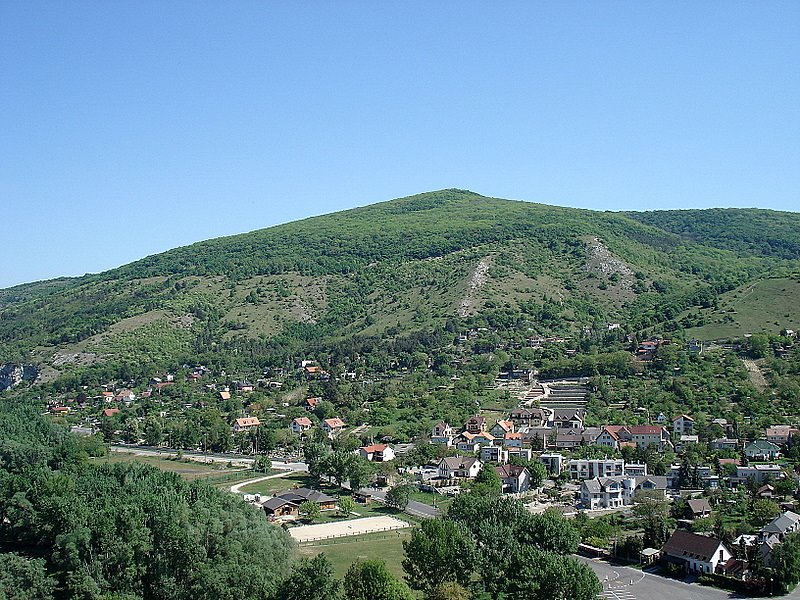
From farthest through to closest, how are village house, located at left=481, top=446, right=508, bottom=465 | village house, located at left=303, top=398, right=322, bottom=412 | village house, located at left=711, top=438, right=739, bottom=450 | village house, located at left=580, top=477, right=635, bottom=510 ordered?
village house, located at left=303, top=398, right=322, bottom=412, village house, located at left=481, top=446, right=508, bottom=465, village house, located at left=711, top=438, right=739, bottom=450, village house, located at left=580, top=477, right=635, bottom=510

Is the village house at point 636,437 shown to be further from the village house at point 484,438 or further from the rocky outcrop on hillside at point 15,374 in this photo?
the rocky outcrop on hillside at point 15,374

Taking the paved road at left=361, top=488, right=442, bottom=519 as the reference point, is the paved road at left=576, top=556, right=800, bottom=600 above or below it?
below

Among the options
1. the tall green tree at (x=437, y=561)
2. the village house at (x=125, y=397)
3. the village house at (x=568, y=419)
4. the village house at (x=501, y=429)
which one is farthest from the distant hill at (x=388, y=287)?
the tall green tree at (x=437, y=561)

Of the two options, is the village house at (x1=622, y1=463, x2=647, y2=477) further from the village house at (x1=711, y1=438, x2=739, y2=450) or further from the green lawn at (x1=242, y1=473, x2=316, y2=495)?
the green lawn at (x1=242, y1=473, x2=316, y2=495)

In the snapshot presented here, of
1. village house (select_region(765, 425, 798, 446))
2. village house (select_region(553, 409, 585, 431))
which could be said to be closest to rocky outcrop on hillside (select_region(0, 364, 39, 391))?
village house (select_region(553, 409, 585, 431))

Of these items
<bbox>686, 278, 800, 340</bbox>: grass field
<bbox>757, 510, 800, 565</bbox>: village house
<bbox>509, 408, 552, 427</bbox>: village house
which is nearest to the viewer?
<bbox>757, 510, 800, 565</bbox>: village house

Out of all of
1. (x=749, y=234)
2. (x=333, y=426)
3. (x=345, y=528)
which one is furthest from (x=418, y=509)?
(x=749, y=234)
